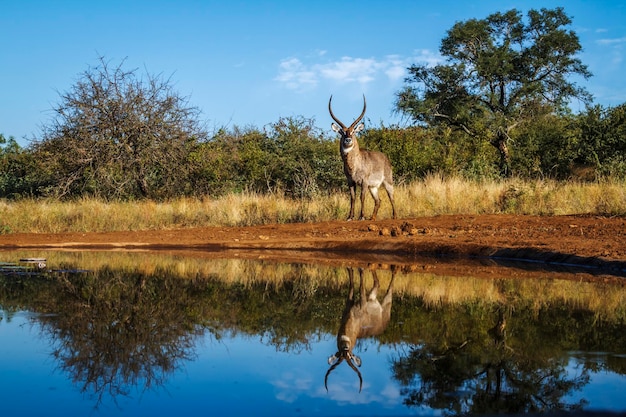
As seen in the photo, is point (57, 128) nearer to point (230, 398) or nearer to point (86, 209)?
point (86, 209)

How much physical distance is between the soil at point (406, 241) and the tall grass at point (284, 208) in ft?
4.14

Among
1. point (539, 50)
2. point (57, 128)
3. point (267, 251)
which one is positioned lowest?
point (267, 251)

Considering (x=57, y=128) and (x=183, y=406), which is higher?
(x=57, y=128)

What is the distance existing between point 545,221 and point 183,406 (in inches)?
543

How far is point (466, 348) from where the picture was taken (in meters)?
5.61

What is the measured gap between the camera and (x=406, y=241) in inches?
582

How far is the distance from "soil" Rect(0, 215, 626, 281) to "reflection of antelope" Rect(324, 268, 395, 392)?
4.39 meters

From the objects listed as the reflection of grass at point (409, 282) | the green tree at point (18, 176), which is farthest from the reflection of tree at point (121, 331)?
the green tree at point (18, 176)

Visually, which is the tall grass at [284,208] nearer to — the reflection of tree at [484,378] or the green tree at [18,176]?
the green tree at [18,176]

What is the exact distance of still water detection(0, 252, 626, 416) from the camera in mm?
4258

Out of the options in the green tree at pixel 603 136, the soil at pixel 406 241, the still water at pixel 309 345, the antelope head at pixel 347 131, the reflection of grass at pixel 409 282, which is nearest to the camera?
the still water at pixel 309 345

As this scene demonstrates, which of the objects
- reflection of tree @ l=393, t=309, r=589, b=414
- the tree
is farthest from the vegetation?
reflection of tree @ l=393, t=309, r=589, b=414

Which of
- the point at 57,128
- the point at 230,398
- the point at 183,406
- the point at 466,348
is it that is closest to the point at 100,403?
the point at 183,406

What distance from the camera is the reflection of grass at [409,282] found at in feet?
26.0
